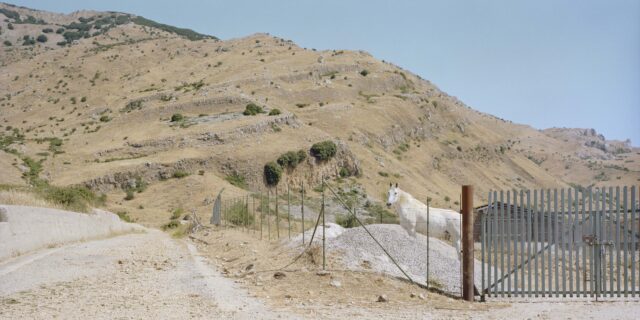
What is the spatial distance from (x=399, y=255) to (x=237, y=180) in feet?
152

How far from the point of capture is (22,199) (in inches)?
976

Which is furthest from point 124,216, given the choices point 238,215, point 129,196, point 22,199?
point 22,199

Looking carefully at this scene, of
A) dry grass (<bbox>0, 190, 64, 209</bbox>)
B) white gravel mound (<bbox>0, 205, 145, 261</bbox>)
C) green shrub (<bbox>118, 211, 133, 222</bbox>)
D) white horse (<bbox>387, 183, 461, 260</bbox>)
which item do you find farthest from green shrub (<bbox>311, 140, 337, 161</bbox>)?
white horse (<bbox>387, 183, 461, 260</bbox>)

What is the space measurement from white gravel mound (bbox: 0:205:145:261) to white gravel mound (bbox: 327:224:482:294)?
9.55 m

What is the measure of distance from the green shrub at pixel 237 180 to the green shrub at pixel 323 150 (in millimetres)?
9782

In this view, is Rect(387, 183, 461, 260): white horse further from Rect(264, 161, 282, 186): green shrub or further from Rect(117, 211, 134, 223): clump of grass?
Rect(264, 161, 282, 186): green shrub

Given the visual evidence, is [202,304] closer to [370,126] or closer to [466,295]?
[466,295]

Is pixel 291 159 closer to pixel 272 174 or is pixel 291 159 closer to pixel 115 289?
pixel 272 174

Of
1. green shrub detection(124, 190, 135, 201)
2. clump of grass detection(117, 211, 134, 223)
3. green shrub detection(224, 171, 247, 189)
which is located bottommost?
clump of grass detection(117, 211, 134, 223)

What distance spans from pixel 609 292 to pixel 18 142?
76.7 meters

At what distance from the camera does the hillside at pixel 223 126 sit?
6244 centimetres

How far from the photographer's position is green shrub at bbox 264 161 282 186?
2511 inches

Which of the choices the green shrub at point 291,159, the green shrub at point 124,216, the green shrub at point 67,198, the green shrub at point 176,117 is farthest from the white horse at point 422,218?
the green shrub at point 176,117

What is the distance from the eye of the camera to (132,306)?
1218cm
